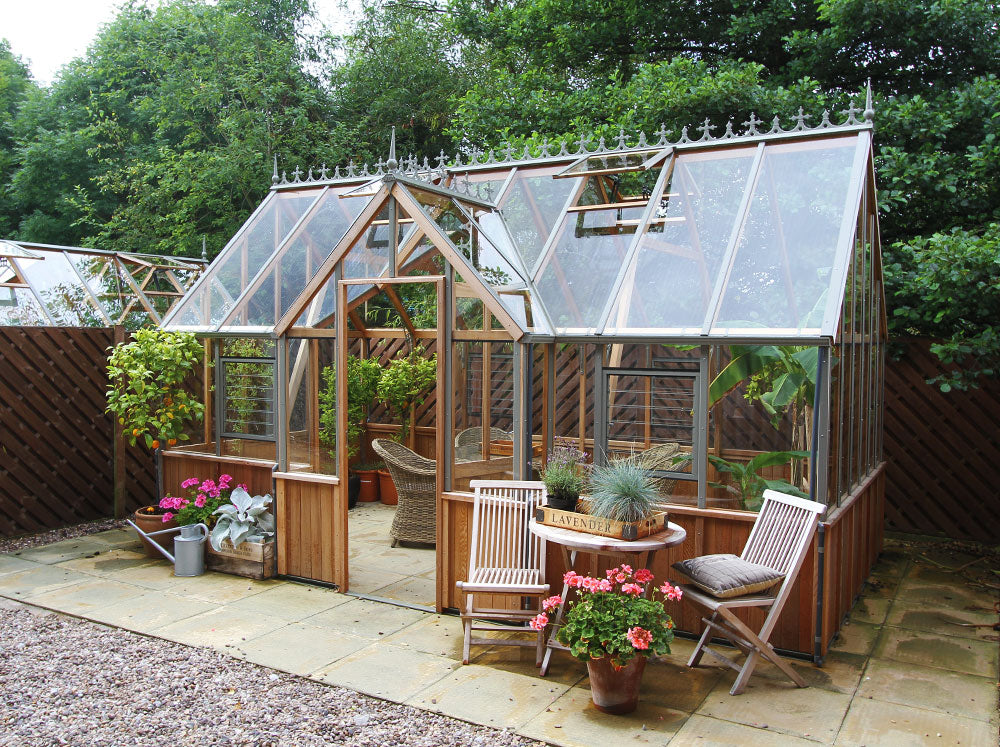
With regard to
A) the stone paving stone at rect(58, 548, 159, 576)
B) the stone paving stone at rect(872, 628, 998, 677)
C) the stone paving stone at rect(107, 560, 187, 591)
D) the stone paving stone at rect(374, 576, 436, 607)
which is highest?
the stone paving stone at rect(58, 548, 159, 576)

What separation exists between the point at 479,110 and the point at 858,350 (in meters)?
6.69

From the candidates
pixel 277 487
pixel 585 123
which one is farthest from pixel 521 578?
pixel 585 123

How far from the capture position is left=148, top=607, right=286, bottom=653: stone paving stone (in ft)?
15.8

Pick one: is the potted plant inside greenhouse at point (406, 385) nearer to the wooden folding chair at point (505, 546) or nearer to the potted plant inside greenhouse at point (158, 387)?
the potted plant inside greenhouse at point (158, 387)

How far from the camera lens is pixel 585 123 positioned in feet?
31.1

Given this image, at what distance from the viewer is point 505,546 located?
194 inches

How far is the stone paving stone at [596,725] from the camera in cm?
366

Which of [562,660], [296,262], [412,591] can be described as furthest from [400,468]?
[562,660]

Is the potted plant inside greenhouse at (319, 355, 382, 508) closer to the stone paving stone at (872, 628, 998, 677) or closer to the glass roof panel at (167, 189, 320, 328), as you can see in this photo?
the glass roof panel at (167, 189, 320, 328)

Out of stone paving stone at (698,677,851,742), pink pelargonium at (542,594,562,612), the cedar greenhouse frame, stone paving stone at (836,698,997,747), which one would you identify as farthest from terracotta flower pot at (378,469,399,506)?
stone paving stone at (836,698,997,747)

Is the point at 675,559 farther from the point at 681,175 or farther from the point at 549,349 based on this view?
the point at 681,175

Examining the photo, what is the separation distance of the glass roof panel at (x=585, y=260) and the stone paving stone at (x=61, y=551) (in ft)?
15.4

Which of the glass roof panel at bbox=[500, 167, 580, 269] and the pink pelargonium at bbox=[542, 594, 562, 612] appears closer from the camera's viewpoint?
the pink pelargonium at bbox=[542, 594, 562, 612]

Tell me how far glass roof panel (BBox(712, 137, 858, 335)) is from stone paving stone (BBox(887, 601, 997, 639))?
2.33 m
